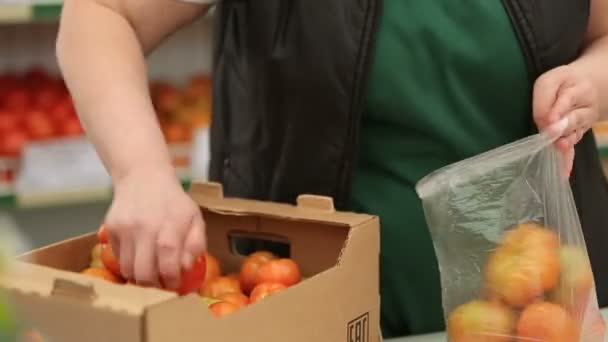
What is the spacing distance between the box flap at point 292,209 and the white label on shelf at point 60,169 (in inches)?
57.5

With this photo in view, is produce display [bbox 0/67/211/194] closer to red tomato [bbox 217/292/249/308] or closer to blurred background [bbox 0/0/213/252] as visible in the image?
blurred background [bbox 0/0/213/252]

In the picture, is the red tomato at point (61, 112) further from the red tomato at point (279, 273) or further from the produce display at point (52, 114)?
the red tomato at point (279, 273)

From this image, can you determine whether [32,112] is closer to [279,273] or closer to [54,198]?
[54,198]

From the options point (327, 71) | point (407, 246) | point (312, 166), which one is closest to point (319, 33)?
point (327, 71)

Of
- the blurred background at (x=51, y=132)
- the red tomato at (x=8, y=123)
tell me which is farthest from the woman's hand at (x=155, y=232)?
the red tomato at (x=8, y=123)

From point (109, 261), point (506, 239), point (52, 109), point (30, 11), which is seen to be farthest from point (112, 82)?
point (52, 109)

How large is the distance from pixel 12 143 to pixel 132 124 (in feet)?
5.28

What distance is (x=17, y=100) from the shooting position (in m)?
2.46

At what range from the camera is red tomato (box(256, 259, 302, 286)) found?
873 millimetres

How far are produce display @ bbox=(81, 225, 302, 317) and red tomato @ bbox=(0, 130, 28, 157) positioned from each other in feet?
4.86

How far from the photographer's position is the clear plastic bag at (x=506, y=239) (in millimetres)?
817

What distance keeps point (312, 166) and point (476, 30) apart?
21cm

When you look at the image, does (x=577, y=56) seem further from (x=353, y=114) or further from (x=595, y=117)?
(x=353, y=114)

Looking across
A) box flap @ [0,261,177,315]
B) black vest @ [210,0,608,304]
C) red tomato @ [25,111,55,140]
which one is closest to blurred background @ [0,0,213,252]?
red tomato @ [25,111,55,140]
